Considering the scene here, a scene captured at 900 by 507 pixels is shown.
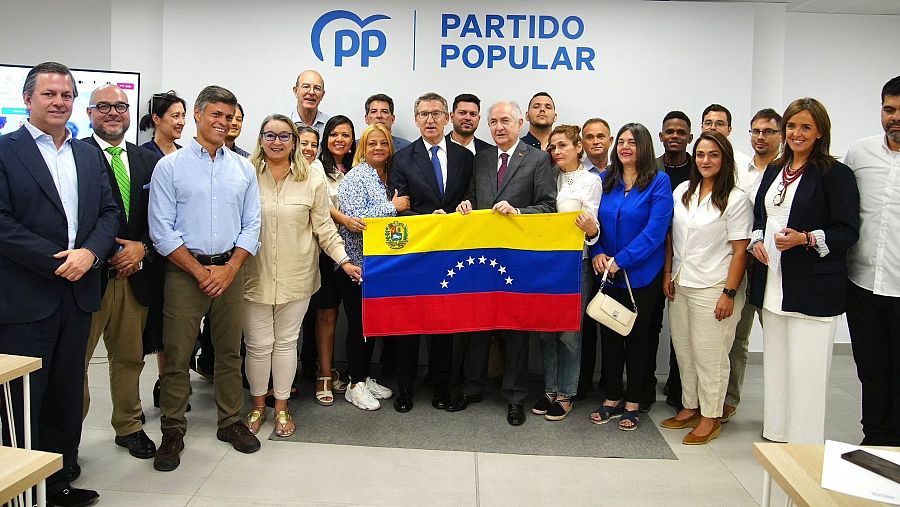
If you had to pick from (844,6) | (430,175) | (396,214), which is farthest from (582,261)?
(844,6)

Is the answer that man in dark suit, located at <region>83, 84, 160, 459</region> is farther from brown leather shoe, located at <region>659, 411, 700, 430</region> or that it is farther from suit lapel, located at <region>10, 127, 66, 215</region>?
brown leather shoe, located at <region>659, 411, 700, 430</region>

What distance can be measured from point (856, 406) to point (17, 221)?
4.96 metres

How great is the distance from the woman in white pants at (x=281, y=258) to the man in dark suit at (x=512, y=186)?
88 cm

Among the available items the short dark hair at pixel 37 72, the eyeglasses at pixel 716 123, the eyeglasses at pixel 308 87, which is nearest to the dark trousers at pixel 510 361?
the eyeglasses at pixel 716 123

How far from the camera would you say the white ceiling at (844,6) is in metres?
5.55

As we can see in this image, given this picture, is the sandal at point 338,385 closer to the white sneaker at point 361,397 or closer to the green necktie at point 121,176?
the white sneaker at point 361,397

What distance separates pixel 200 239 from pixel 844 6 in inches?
214

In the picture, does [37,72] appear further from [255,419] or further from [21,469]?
[255,419]

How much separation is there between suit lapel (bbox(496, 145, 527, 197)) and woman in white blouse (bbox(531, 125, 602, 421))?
0.21m

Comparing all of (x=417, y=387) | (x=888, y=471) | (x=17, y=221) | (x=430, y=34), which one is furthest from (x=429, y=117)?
(x=888, y=471)

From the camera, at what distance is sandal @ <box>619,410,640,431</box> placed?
13.2ft

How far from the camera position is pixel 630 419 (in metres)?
4.04

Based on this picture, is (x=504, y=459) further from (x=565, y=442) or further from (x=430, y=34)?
(x=430, y=34)

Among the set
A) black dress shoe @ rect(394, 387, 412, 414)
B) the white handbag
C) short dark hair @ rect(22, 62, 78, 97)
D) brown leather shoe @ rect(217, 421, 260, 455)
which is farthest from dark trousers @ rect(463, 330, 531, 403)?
short dark hair @ rect(22, 62, 78, 97)
